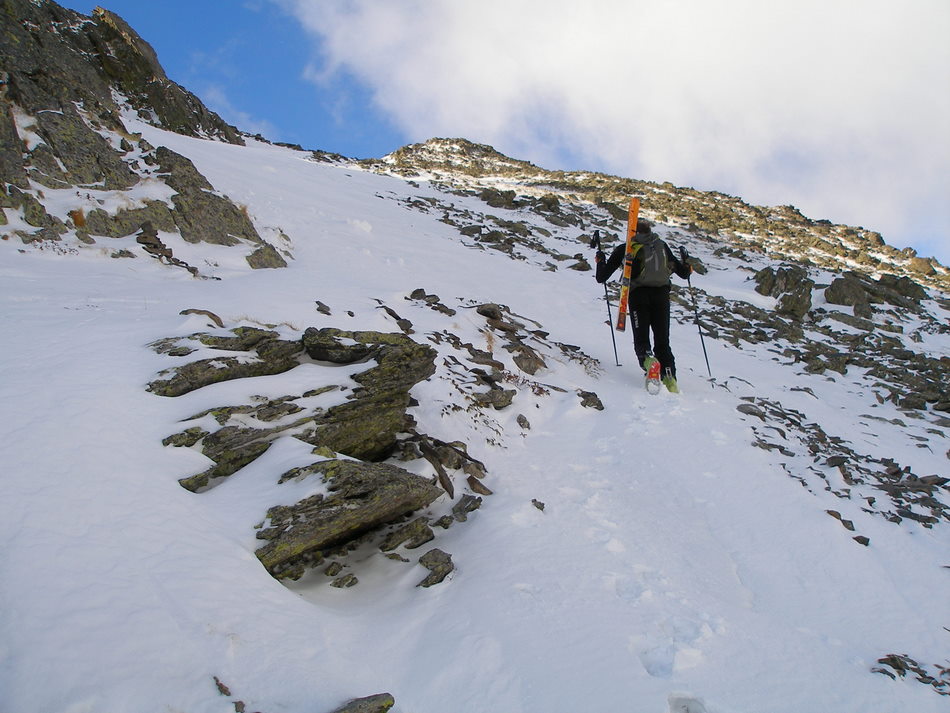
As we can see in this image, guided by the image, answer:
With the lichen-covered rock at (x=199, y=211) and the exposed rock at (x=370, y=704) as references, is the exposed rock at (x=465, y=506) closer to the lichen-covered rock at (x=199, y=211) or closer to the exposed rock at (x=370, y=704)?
the exposed rock at (x=370, y=704)

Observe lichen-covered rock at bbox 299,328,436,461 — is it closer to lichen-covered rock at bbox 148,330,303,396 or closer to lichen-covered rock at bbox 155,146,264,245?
lichen-covered rock at bbox 148,330,303,396

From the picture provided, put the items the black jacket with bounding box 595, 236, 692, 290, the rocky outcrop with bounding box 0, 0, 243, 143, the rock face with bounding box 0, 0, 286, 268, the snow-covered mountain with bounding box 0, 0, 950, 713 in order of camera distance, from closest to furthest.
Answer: the snow-covered mountain with bounding box 0, 0, 950, 713 → the black jacket with bounding box 595, 236, 692, 290 → the rock face with bounding box 0, 0, 286, 268 → the rocky outcrop with bounding box 0, 0, 243, 143

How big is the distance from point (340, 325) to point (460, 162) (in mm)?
54867

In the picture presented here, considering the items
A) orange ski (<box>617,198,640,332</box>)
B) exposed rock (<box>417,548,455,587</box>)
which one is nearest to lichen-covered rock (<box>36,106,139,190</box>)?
orange ski (<box>617,198,640,332</box>)

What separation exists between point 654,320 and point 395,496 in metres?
6.37

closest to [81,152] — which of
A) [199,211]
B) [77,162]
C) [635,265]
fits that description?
[77,162]

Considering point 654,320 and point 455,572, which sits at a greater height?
point 654,320

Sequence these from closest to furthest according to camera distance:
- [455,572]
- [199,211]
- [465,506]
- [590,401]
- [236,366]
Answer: [455,572] < [465,506] < [236,366] < [590,401] < [199,211]

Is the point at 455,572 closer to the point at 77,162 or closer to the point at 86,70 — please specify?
the point at 77,162

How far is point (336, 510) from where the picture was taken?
4.11m

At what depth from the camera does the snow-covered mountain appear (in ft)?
9.78

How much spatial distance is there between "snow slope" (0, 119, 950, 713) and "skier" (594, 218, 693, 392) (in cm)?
114

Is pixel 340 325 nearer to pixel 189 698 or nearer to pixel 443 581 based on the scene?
pixel 443 581

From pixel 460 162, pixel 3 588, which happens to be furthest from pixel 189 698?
pixel 460 162
